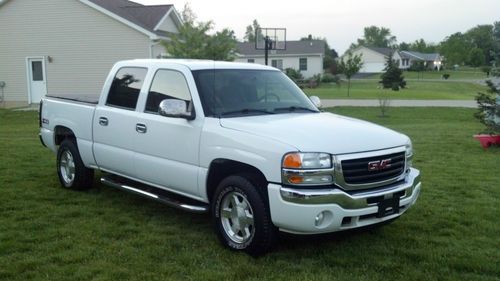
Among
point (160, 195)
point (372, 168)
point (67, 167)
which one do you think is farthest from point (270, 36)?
point (372, 168)

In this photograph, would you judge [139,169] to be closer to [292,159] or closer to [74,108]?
[74,108]

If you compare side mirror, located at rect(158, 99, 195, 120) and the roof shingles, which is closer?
side mirror, located at rect(158, 99, 195, 120)

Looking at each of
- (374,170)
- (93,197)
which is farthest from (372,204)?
(93,197)

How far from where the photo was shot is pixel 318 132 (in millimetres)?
4738

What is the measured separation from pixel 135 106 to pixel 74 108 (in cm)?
141

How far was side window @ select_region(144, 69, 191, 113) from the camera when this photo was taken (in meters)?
5.68

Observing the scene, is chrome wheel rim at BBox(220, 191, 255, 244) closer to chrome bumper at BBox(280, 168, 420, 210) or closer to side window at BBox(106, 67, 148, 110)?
chrome bumper at BBox(280, 168, 420, 210)

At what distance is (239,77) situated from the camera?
5879 millimetres

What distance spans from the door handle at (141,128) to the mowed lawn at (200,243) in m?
1.03

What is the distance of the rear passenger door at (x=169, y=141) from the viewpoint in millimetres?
5316

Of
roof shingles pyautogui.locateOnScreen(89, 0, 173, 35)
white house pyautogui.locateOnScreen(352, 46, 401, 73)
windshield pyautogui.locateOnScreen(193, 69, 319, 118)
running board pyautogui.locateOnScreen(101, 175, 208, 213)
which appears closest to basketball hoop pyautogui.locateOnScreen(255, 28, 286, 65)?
roof shingles pyautogui.locateOnScreen(89, 0, 173, 35)

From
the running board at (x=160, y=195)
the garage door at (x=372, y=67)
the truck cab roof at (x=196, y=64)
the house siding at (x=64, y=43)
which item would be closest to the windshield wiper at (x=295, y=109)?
the truck cab roof at (x=196, y=64)

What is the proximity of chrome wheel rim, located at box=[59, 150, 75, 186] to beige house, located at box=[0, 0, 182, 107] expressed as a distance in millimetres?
16130

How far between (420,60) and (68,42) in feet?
295
